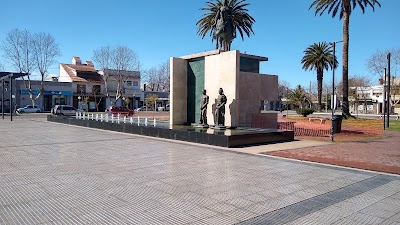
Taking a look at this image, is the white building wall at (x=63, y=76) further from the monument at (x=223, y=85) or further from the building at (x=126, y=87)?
the monument at (x=223, y=85)

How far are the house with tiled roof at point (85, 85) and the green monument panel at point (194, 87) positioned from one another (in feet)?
152

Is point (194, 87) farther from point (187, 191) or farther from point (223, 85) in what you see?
point (187, 191)

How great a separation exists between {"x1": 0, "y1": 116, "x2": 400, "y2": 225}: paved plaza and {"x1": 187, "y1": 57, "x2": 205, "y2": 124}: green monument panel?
11.2m

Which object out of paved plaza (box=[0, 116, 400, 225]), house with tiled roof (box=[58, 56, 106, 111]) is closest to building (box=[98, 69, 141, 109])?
house with tiled roof (box=[58, 56, 106, 111])

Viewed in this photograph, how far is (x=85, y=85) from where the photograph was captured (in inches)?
A: 2618

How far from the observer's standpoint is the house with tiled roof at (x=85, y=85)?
65.6 metres

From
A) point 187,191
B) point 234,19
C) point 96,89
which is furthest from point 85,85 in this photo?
point 187,191

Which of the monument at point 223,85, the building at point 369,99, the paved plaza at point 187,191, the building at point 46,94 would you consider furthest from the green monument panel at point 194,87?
the building at point 369,99

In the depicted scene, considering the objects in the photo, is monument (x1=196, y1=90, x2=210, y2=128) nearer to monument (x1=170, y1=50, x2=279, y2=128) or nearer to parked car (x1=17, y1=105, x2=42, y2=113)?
monument (x1=170, y1=50, x2=279, y2=128)

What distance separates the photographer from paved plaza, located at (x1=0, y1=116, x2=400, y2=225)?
5.11 m

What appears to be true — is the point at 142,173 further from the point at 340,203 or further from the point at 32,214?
the point at 340,203

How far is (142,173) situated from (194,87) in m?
14.4

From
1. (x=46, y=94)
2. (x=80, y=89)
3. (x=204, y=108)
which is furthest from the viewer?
(x=80, y=89)

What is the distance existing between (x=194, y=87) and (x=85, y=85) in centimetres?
5002
